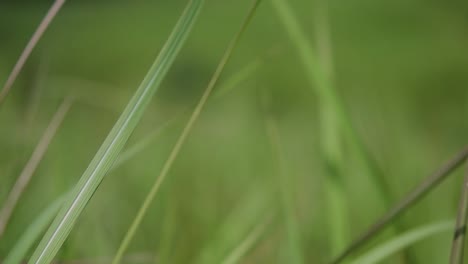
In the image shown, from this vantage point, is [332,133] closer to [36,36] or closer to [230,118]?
[36,36]

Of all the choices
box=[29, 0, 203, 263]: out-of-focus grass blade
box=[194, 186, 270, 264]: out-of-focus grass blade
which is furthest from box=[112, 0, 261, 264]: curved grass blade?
box=[194, 186, 270, 264]: out-of-focus grass blade

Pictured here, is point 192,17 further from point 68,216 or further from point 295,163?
point 295,163

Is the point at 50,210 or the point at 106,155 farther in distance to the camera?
the point at 50,210

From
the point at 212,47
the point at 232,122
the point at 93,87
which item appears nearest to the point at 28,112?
the point at 93,87

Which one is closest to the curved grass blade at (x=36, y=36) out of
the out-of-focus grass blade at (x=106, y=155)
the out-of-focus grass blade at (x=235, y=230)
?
the out-of-focus grass blade at (x=106, y=155)

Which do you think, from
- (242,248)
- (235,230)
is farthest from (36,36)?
(235,230)

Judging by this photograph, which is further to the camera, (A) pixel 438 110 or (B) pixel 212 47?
(B) pixel 212 47

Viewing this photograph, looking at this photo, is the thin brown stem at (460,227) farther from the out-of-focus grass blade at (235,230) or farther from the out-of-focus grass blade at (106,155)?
the out-of-focus grass blade at (235,230)
